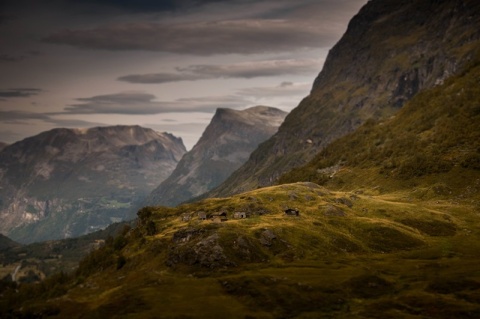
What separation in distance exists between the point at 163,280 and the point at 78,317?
30.9m

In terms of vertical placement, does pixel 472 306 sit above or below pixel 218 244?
below

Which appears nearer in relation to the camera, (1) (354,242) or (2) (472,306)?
(2) (472,306)

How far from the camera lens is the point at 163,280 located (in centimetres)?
16075

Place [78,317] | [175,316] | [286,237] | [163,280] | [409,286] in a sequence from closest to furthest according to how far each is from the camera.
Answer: [175,316] < [78,317] < [409,286] < [163,280] < [286,237]

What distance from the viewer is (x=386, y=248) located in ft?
641

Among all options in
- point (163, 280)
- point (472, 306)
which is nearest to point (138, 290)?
point (163, 280)

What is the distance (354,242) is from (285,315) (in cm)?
7385

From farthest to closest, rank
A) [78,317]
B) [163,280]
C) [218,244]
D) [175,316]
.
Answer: [218,244] → [163,280] → [78,317] → [175,316]

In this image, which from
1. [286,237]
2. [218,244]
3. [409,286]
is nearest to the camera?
[409,286]

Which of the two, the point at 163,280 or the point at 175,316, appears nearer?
the point at 175,316

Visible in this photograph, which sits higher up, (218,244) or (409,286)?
(218,244)

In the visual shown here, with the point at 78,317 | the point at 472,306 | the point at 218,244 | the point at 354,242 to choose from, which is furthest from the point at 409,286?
the point at 78,317

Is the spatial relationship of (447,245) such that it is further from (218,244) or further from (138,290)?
(138,290)

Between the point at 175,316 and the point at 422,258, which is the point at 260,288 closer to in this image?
the point at 175,316
